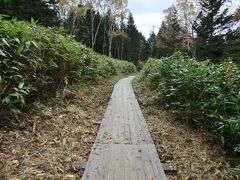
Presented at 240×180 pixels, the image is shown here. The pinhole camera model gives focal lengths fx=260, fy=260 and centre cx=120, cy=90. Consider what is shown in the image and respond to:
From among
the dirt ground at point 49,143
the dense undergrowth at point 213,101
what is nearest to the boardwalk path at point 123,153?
the dirt ground at point 49,143

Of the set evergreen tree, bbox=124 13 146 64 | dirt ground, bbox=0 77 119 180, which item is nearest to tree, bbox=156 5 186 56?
evergreen tree, bbox=124 13 146 64

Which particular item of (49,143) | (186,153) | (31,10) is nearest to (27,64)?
(49,143)

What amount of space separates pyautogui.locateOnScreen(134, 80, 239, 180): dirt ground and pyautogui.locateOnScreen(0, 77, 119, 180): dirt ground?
1.34m

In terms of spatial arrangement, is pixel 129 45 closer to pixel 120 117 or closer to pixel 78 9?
pixel 78 9

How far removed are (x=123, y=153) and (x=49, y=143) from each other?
Result: 133 centimetres

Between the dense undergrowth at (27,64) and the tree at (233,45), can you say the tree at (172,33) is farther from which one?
the dense undergrowth at (27,64)

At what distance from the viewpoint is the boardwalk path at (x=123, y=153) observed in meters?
3.56

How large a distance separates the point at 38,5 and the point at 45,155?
2280 centimetres

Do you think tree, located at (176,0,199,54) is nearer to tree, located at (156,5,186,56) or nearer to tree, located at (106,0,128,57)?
tree, located at (156,5,186,56)

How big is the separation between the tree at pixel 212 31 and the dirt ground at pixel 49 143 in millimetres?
22860

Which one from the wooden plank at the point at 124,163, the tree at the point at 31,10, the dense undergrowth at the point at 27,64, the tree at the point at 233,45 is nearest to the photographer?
the wooden plank at the point at 124,163

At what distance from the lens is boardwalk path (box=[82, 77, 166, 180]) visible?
3.56m

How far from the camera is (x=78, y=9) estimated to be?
114 ft

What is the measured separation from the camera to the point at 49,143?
4.56 metres
